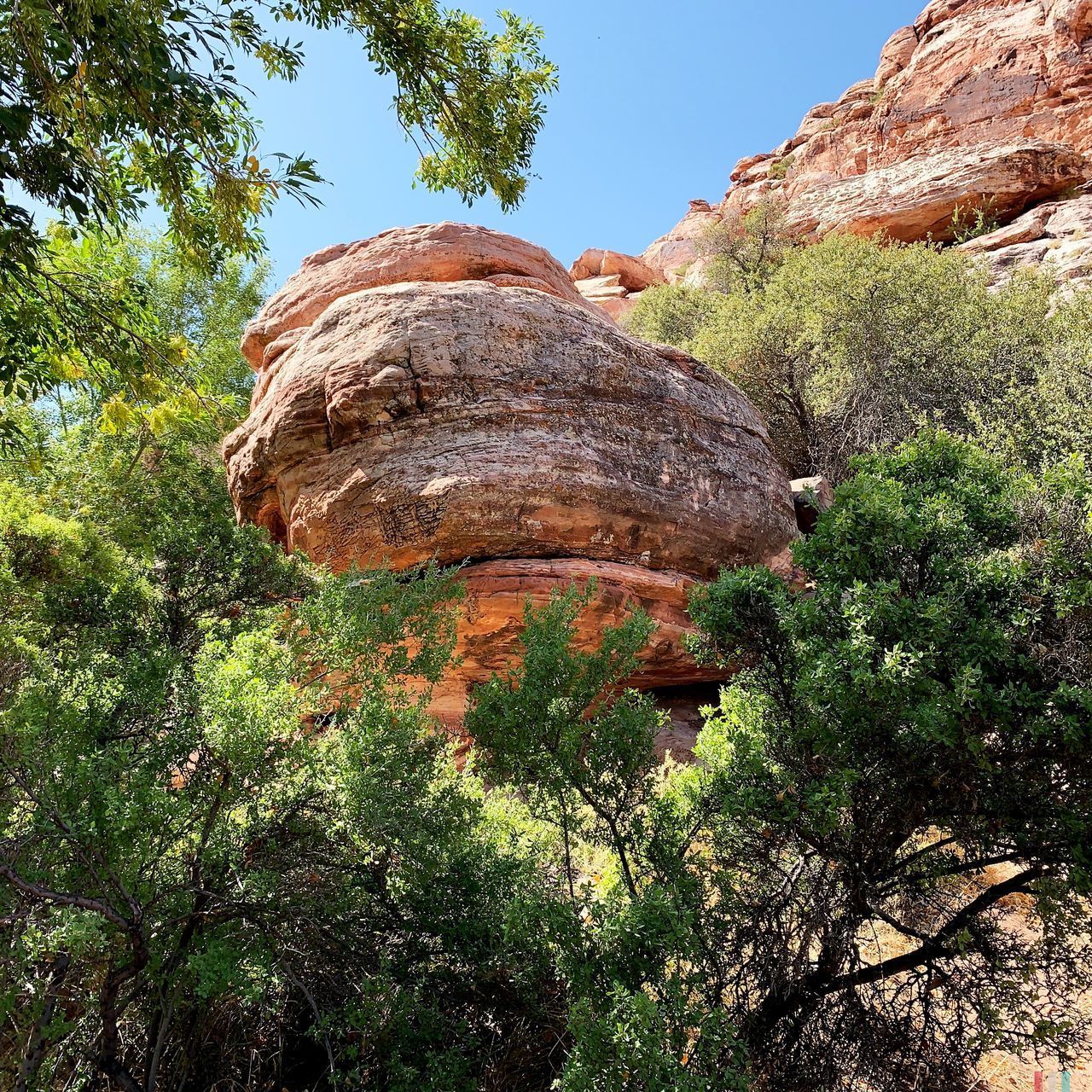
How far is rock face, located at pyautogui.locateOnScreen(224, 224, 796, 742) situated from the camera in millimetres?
10250

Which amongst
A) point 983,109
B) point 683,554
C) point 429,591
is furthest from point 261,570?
point 983,109

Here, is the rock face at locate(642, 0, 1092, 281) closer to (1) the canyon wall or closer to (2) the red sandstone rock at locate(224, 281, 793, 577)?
(1) the canyon wall

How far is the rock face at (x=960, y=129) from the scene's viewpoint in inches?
990

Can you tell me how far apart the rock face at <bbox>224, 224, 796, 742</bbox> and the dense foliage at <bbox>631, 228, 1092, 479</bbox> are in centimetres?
466

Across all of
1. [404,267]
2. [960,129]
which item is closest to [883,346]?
[404,267]

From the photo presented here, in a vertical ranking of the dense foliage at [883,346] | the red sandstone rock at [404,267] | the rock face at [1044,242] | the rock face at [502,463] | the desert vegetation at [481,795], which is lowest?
the desert vegetation at [481,795]

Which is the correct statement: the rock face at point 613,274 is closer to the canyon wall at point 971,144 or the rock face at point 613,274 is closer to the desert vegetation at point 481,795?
the canyon wall at point 971,144

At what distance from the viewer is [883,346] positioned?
16.9 metres

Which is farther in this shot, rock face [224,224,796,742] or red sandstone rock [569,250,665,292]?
red sandstone rock [569,250,665,292]

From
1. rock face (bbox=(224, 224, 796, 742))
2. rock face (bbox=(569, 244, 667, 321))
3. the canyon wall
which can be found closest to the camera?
rock face (bbox=(224, 224, 796, 742))

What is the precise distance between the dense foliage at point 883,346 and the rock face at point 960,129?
7923 mm

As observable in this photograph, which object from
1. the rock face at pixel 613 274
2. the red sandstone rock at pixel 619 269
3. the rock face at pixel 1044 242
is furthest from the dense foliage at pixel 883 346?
the red sandstone rock at pixel 619 269

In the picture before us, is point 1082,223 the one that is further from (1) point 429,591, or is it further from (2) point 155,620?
(2) point 155,620

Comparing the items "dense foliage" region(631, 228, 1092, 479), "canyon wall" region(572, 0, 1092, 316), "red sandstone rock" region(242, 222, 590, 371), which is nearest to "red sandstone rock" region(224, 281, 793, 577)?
"red sandstone rock" region(242, 222, 590, 371)
